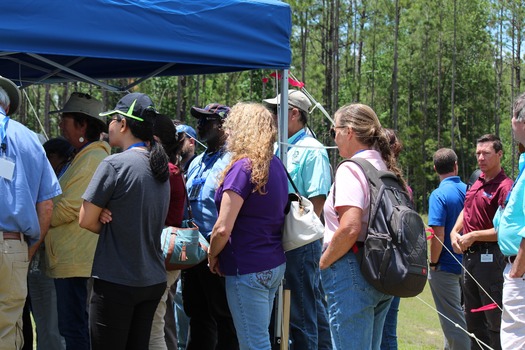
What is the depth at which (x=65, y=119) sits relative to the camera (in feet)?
15.5

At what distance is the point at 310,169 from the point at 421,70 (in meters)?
42.9

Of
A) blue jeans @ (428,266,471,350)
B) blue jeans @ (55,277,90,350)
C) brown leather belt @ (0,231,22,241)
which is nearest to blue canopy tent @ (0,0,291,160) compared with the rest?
brown leather belt @ (0,231,22,241)

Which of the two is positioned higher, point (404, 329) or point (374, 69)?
point (374, 69)

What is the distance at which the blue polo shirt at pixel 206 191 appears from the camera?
4676 mm

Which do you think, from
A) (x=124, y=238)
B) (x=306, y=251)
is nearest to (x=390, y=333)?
(x=306, y=251)

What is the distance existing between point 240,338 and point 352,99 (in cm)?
3844

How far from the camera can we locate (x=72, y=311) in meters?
4.43

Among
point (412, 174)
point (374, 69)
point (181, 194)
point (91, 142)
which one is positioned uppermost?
point (374, 69)

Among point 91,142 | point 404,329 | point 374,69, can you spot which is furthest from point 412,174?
point 91,142

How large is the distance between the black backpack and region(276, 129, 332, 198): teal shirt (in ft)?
5.24

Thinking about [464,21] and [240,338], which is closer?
[240,338]

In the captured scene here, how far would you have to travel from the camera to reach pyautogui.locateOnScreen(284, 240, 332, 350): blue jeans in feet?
16.3

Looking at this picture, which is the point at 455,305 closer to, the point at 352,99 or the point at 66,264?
the point at 66,264

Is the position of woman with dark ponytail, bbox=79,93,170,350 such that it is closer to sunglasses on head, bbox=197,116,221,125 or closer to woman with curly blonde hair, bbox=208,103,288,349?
woman with curly blonde hair, bbox=208,103,288,349
